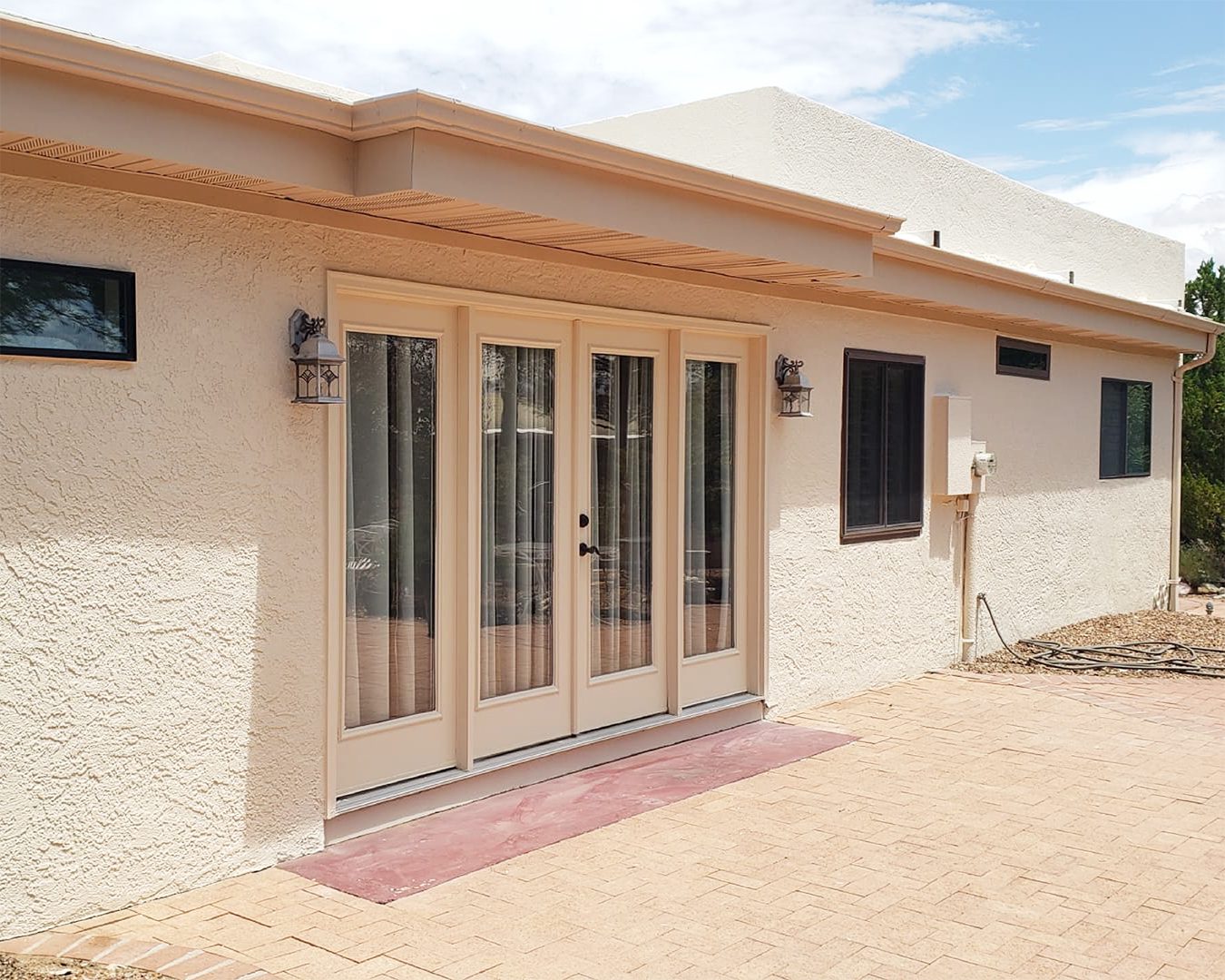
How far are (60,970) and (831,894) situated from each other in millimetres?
2932

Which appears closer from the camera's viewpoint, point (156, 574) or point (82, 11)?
point (156, 574)

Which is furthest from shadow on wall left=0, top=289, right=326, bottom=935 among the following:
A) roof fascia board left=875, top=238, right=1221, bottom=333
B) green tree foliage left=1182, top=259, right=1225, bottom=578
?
green tree foliage left=1182, top=259, right=1225, bottom=578

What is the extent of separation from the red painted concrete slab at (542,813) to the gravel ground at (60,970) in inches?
41.8

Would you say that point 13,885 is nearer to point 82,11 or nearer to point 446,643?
point 446,643

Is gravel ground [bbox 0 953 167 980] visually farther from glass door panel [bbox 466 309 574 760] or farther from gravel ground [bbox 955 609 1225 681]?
gravel ground [bbox 955 609 1225 681]

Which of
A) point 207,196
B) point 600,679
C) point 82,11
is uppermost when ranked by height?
point 82,11

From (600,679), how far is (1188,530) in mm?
13036

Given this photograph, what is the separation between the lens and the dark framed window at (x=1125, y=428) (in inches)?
520

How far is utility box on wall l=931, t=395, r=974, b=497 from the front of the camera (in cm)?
1005

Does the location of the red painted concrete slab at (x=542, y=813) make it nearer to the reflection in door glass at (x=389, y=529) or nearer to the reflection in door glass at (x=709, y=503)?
the reflection in door glass at (x=389, y=529)

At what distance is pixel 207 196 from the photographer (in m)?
5.01

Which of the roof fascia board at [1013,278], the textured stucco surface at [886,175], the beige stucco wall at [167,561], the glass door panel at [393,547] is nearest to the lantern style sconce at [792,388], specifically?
the roof fascia board at [1013,278]

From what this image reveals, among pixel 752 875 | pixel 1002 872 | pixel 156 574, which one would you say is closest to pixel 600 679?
pixel 752 875

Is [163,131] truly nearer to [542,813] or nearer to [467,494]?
[467,494]
